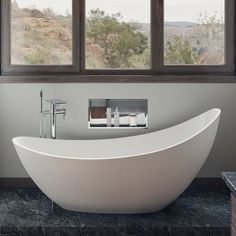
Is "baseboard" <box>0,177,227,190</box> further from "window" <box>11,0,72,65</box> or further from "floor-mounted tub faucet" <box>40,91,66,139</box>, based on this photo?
"window" <box>11,0,72,65</box>

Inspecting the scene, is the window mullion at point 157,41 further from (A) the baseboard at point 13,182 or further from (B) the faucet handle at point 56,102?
(A) the baseboard at point 13,182

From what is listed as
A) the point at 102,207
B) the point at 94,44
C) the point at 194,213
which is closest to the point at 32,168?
the point at 102,207

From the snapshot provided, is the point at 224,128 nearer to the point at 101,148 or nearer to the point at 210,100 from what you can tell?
the point at 210,100

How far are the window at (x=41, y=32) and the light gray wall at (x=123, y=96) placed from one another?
12.0 inches

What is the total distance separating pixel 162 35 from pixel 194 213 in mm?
1731

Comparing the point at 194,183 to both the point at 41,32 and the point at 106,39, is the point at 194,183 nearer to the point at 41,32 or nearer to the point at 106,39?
the point at 106,39

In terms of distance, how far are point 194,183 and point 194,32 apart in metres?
1.43

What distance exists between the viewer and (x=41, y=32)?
159 inches

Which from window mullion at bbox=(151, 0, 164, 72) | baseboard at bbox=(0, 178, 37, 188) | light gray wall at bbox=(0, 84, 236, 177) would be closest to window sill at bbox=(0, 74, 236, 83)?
light gray wall at bbox=(0, 84, 236, 177)

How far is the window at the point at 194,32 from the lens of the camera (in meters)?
4.02

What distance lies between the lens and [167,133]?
12.5 feet

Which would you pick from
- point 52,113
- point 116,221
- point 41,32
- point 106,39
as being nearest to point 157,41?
point 106,39

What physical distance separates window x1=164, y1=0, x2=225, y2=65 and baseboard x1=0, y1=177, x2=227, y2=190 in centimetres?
112

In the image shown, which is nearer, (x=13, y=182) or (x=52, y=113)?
(x=52, y=113)
